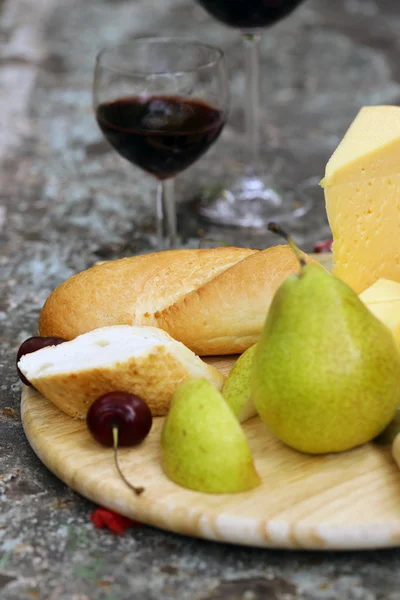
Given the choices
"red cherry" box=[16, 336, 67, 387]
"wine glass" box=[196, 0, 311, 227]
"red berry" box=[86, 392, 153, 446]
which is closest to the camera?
"red berry" box=[86, 392, 153, 446]

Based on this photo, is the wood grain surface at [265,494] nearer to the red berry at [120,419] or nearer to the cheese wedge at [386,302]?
the red berry at [120,419]

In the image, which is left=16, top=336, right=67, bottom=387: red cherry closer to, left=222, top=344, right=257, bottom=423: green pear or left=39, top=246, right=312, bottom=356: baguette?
left=39, top=246, right=312, bottom=356: baguette

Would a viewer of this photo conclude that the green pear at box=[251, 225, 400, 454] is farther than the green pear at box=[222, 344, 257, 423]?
No

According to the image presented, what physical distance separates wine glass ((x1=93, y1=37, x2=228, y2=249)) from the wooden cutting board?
62cm

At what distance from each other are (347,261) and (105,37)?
204 cm

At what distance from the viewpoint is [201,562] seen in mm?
931

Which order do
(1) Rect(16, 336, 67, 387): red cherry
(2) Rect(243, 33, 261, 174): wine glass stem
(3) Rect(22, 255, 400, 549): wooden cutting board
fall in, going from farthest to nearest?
(2) Rect(243, 33, 261, 174): wine glass stem
(1) Rect(16, 336, 67, 387): red cherry
(3) Rect(22, 255, 400, 549): wooden cutting board

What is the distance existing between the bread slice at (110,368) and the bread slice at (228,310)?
0.35 feet

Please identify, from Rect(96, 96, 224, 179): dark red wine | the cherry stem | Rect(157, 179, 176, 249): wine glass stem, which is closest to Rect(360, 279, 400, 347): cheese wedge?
the cherry stem

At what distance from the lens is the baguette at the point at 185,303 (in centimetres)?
125

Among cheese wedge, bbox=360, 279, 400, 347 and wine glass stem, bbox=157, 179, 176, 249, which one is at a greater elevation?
cheese wedge, bbox=360, 279, 400, 347

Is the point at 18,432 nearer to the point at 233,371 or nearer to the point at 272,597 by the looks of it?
the point at 233,371

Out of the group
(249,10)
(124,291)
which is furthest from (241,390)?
(249,10)

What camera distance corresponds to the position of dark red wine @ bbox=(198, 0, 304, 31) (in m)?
1.82
